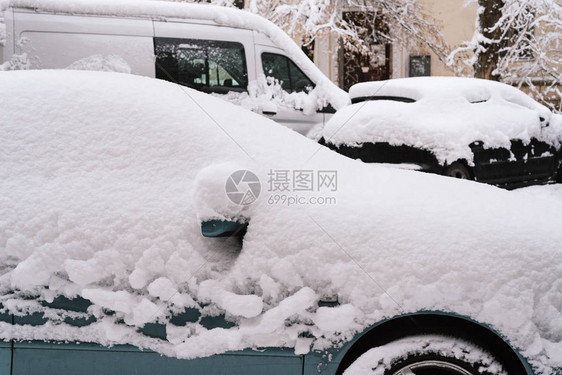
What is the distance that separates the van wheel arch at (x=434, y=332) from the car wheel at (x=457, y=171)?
4136 millimetres

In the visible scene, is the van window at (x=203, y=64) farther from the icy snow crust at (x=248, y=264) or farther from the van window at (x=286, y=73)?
the icy snow crust at (x=248, y=264)

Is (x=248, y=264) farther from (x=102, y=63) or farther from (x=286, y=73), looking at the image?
(x=286, y=73)

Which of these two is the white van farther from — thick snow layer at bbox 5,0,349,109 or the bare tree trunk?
the bare tree trunk

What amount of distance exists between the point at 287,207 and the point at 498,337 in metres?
0.91

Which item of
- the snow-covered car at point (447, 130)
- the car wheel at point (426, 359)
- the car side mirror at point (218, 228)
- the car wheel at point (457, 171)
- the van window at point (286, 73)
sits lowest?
the car wheel at point (457, 171)

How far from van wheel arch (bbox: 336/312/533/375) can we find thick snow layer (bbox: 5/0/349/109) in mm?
5657

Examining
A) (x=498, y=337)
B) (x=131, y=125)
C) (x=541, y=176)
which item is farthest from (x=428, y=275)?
(x=541, y=176)

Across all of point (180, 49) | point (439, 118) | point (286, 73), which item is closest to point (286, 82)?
point (286, 73)

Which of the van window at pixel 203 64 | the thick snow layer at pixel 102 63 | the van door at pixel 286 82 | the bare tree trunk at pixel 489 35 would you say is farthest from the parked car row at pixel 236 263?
the bare tree trunk at pixel 489 35

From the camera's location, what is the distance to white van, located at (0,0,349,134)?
634 centimetres

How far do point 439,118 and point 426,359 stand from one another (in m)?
4.54

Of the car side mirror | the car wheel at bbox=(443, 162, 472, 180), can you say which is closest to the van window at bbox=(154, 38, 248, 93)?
the car wheel at bbox=(443, 162, 472, 180)

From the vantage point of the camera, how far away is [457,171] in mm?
6203

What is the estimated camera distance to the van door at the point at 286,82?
7.21 meters
